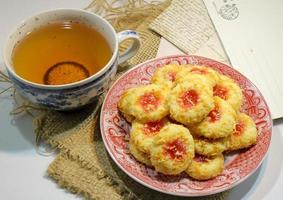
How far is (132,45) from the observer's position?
77 cm

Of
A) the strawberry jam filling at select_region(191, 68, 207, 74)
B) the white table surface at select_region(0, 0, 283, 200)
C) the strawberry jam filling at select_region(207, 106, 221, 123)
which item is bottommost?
the white table surface at select_region(0, 0, 283, 200)

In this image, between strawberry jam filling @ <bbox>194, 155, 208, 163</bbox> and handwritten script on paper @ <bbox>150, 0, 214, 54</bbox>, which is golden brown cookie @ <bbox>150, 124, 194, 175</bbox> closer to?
strawberry jam filling @ <bbox>194, 155, 208, 163</bbox>

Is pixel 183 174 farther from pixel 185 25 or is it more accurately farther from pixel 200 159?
pixel 185 25

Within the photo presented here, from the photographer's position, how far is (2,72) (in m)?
0.82

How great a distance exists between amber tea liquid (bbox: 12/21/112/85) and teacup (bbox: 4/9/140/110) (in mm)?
12

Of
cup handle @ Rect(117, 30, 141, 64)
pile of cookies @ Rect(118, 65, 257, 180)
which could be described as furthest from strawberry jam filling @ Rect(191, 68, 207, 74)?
cup handle @ Rect(117, 30, 141, 64)

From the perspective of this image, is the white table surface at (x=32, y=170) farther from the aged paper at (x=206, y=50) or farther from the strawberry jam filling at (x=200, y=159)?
the aged paper at (x=206, y=50)

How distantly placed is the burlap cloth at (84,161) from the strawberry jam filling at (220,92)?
147 millimetres

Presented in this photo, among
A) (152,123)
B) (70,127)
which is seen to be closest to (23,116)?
(70,127)

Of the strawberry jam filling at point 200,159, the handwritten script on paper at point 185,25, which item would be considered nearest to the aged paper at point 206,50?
the handwritten script on paper at point 185,25

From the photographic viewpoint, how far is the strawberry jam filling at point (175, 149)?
61 centimetres

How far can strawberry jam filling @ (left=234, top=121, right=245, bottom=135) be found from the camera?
660 millimetres

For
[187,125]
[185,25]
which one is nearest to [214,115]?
[187,125]

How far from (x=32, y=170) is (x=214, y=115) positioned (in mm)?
292
